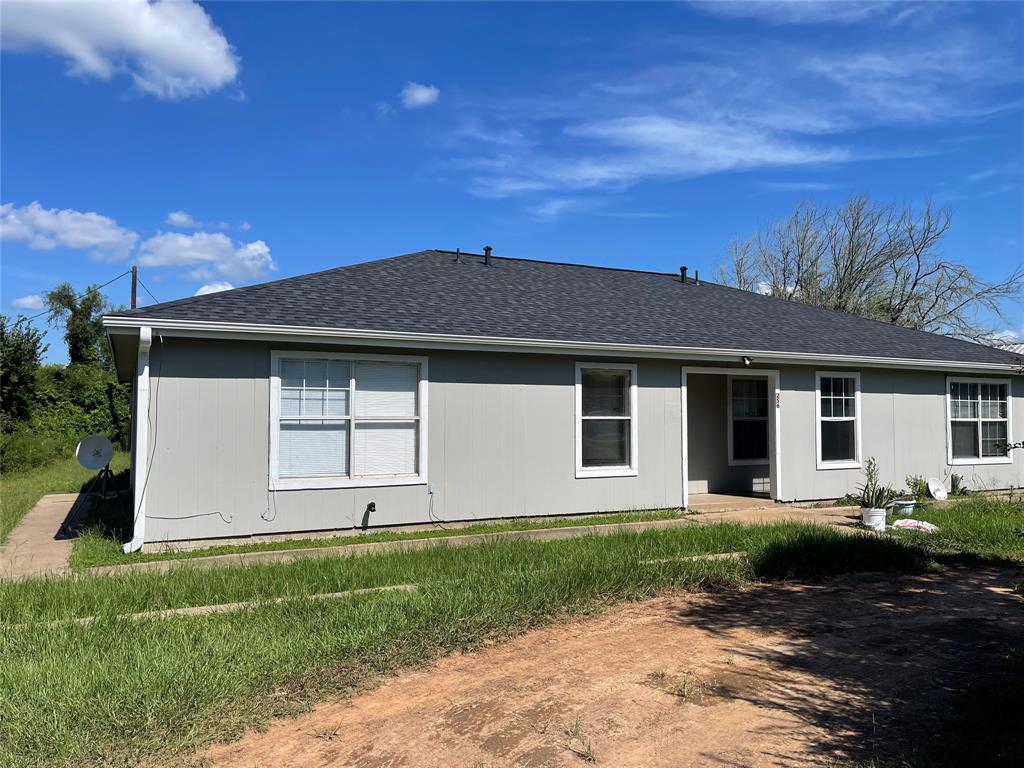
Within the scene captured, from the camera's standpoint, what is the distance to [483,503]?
1076 centimetres

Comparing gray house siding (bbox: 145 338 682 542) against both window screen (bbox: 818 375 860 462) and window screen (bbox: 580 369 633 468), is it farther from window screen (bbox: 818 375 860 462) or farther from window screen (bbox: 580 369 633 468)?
window screen (bbox: 818 375 860 462)

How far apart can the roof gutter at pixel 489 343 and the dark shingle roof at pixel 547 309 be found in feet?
0.46

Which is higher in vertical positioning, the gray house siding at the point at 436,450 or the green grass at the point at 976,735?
the gray house siding at the point at 436,450

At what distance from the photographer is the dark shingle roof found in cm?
1009

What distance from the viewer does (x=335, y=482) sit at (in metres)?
9.80

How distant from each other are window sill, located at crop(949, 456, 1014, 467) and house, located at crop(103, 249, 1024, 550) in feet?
0.15

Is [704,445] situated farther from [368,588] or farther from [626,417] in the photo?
[368,588]

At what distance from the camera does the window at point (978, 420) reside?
15.0 metres

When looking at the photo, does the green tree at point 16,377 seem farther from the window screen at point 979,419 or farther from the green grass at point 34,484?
the window screen at point 979,419

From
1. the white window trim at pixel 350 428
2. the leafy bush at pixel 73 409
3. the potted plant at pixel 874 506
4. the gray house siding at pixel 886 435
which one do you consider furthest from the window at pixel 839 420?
the leafy bush at pixel 73 409

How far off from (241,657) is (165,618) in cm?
142

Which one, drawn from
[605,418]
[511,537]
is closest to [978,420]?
[605,418]

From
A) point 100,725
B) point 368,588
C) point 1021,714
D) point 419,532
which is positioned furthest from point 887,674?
point 419,532

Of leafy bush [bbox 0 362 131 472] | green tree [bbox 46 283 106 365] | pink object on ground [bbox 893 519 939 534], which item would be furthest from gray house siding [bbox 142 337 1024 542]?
green tree [bbox 46 283 106 365]
